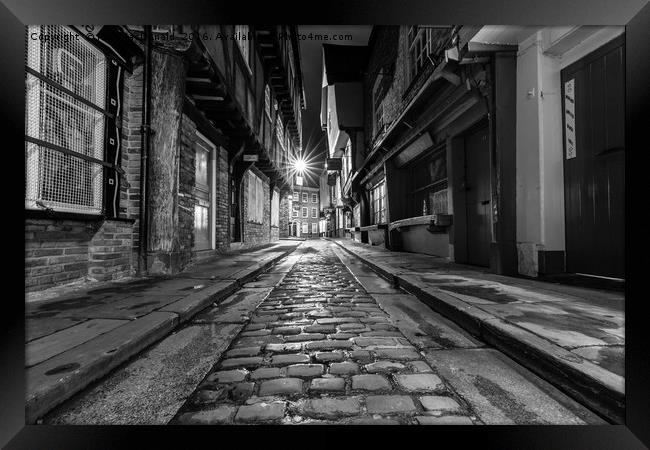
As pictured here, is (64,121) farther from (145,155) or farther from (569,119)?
(569,119)

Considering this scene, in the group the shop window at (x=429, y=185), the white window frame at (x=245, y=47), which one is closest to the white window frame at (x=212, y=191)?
the white window frame at (x=245, y=47)

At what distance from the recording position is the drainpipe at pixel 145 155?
4.68 m

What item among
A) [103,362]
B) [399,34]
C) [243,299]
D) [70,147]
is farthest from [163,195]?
[399,34]

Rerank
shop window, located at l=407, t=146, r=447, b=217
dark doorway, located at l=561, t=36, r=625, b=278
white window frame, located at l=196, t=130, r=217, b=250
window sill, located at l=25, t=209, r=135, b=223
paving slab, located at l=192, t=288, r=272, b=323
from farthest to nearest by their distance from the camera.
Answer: white window frame, located at l=196, t=130, r=217, b=250 < shop window, located at l=407, t=146, r=447, b=217 < dark doorway, located at l=561, t=36, r=625, b=278 < window sill, located at l=25, t=209, r=135, b=223 < paving slab, located at l=192, t=288, r=272, b=323

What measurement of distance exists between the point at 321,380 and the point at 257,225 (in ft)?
40.1

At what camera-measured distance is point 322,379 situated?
5.76 feet

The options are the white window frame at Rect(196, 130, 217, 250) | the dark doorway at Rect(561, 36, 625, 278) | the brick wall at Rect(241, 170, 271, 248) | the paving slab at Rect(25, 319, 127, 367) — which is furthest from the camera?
the brick wall at Rect(241, 170, 271, 248)

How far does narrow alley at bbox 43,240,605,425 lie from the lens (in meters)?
1.41

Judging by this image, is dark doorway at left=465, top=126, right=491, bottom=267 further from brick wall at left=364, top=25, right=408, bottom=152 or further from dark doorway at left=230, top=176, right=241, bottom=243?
dark doorway at left=230, top=176, right=241, bottom=243

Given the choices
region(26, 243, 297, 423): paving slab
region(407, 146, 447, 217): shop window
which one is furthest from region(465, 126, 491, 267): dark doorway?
region(26, 243, 297, 423): paving slab

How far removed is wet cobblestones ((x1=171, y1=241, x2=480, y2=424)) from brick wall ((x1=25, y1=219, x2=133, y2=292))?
2.61m

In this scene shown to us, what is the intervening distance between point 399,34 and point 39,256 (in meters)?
11.1

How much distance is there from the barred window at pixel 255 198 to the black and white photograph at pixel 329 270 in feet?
12.9
